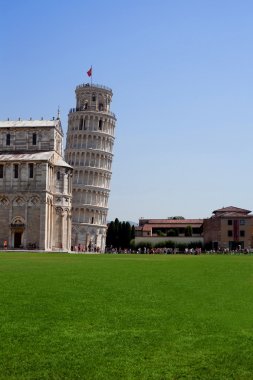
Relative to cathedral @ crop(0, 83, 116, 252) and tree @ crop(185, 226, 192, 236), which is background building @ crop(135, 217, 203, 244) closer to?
tree @ crop(185, 226, 192, 236)

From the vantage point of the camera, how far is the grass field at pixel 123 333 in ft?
33.4

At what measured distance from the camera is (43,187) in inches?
3297

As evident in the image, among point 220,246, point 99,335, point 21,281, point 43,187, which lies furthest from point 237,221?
point 99,335

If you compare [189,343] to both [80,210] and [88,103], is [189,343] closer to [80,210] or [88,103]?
[80,210]

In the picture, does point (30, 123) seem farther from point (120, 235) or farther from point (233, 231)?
point (233, 231)

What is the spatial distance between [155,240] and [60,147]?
40210mm

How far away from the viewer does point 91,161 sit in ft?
404

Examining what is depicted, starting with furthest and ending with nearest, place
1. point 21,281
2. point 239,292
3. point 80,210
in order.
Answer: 1. point 80,210
2. point 21,281
3. point 239,292

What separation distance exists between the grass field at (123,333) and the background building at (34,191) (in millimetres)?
65041

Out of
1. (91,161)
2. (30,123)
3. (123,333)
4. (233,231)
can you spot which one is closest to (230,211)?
(233,231)

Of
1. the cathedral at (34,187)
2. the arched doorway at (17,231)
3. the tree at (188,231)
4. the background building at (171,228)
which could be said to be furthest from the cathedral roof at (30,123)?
the tree at (188,231)

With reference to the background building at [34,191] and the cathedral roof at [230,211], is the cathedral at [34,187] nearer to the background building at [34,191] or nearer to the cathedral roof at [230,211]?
the background building at [34,191]

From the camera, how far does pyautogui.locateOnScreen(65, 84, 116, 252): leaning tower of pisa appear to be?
12131 cm

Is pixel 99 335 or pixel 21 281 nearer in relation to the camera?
pixel 99 335
